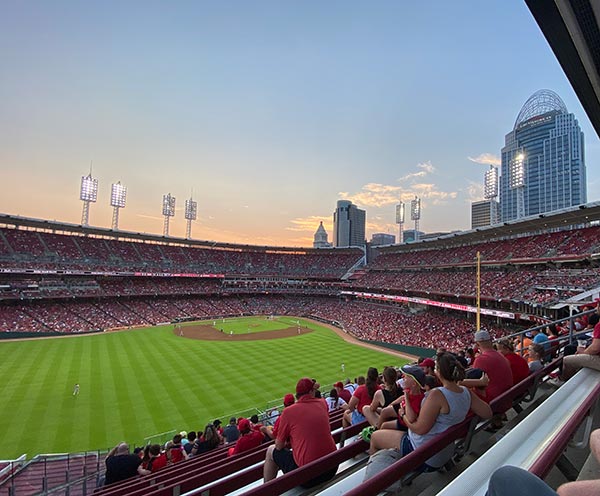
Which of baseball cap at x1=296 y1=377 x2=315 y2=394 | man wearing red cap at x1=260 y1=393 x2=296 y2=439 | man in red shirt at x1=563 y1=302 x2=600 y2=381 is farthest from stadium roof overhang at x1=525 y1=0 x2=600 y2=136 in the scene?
man wearing red cap at x1=260 y1=393 x2=296 y2=439

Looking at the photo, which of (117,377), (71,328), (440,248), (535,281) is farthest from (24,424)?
(440,248)

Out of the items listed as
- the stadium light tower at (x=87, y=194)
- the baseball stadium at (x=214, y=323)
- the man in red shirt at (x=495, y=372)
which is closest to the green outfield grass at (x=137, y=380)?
the baseball stadium at (x=214, y=323)

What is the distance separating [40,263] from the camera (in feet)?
136

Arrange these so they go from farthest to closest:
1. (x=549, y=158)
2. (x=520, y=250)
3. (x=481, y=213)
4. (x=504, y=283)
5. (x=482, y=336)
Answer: (x=481, y=213)
(x=549, y=158)
(x=520, y=250)
(x=504, y=283)
(x=482, y=336)

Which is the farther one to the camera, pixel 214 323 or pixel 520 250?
pixel 214 323

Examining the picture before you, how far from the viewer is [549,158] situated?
11200 cm

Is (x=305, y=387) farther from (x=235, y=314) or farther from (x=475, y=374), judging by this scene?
(x=235, y=314)

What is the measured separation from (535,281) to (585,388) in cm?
2906

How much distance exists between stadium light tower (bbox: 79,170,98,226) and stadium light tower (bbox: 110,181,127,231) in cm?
305

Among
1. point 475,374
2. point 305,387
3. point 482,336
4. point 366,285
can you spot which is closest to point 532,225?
point 366,285

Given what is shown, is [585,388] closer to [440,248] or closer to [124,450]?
[124,450]

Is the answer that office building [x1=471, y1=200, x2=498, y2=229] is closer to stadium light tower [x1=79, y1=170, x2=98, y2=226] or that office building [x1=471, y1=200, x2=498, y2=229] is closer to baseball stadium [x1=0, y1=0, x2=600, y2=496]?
baseball stadium [x1=0, y1=0, x2=600, y2=496]

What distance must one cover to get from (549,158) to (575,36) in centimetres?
13782

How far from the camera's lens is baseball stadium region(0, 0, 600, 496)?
324 cm
